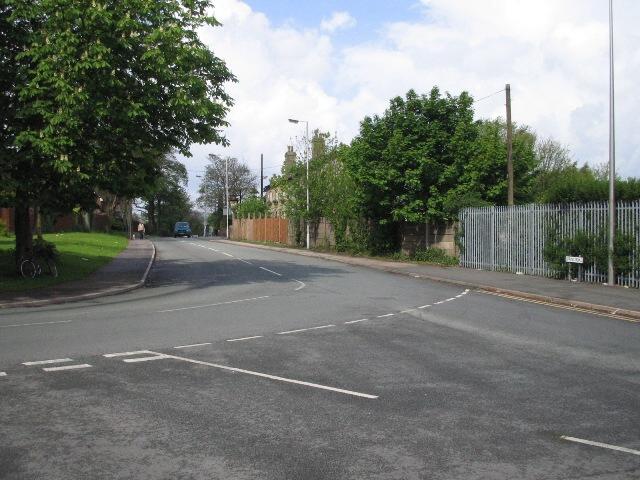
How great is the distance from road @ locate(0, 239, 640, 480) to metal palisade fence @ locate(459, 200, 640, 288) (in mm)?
6190

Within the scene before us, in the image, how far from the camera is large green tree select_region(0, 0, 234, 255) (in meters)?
14.0

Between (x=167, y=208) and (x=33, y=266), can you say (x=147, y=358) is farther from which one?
(x=167, y=208)

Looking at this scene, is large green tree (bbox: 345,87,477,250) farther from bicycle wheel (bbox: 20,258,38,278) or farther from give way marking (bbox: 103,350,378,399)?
give way marking (bbox: 103,350,378,399)

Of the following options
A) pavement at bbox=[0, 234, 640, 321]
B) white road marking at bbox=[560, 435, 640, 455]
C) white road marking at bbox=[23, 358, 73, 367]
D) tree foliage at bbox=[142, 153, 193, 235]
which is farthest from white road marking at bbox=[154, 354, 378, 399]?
tree foliage at bbox=[142, 153, 193, 235]

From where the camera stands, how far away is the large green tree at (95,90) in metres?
14.0

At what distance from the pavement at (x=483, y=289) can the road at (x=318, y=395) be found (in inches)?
90.6

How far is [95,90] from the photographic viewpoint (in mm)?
→ 14562

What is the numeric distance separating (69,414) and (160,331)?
4678mm

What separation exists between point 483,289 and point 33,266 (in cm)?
Answer: 1331

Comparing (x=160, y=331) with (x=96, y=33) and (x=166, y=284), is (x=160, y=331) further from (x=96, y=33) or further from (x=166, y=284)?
(x=166, y=284)

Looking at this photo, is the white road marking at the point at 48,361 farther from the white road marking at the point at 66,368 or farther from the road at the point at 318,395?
the white road marking at the point at 66,368

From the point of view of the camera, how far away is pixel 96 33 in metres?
14.2

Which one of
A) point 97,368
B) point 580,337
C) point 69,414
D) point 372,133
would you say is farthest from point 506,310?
point 372,133

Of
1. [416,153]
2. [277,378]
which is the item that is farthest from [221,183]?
[277,378]
